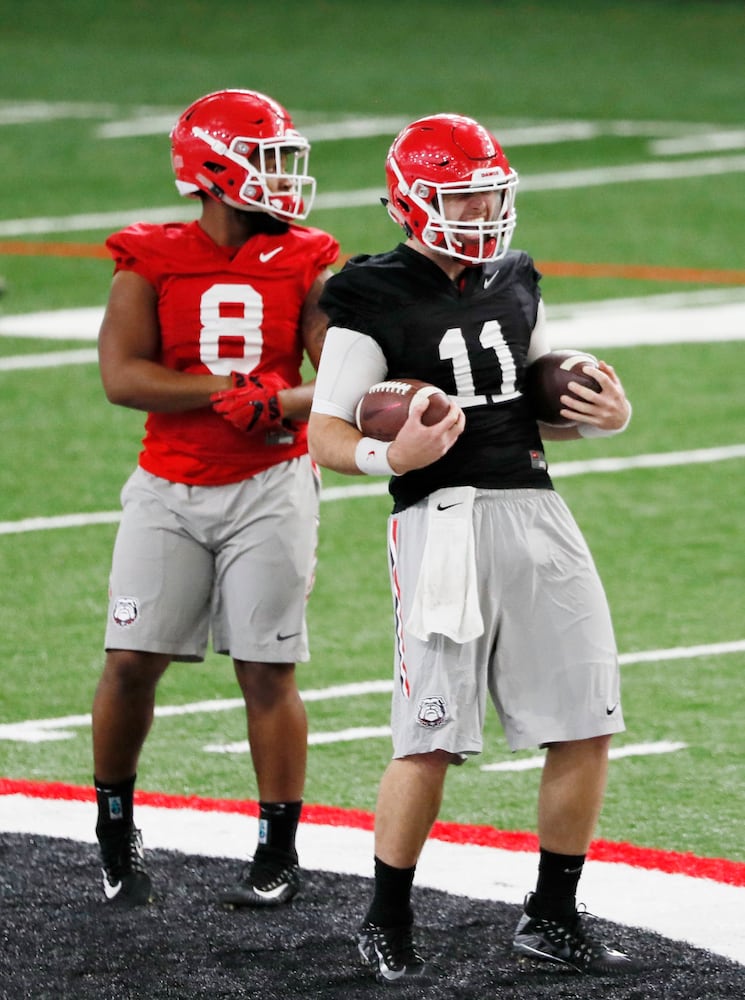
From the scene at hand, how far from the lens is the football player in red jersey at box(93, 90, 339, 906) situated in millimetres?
5418

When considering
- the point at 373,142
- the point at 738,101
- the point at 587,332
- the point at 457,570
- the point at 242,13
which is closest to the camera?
the point at 457,570

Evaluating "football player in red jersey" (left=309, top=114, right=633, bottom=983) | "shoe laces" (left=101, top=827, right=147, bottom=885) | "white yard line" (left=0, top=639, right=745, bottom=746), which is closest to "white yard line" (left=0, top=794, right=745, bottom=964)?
"shoe laces" (left=101, top=827, right=147, bottom=885)

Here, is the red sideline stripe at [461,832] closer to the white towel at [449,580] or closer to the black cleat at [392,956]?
the black cleat at [392,956]

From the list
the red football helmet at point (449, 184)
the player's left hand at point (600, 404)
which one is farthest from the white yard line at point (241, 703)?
the red football helmet at point (449, 184)

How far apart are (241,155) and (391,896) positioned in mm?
1894

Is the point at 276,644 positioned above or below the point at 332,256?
below

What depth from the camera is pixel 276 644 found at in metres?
5.41

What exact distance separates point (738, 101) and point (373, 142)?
16.5 ft

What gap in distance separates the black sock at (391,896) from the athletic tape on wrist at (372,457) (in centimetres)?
88

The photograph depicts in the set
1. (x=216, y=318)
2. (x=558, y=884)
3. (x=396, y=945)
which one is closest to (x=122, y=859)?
(x=396, y=945)

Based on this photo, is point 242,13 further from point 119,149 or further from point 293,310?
point 293,310

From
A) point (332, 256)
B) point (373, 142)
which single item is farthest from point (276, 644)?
point (373, 142)

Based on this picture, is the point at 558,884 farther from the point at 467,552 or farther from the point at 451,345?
the point at 451,345

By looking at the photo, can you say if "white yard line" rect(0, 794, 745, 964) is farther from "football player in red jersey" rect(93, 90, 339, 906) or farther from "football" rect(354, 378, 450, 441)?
"football" rect(354, 378, 450, 441)
